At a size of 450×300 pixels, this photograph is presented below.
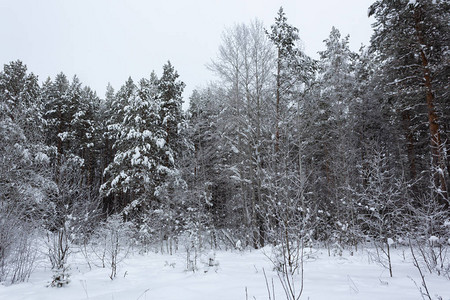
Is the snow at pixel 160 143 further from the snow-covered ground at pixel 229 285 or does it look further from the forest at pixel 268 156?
the snow-covered ground at pixel 229 285

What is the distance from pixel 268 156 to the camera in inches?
430

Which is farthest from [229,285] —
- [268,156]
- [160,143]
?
[160,143]

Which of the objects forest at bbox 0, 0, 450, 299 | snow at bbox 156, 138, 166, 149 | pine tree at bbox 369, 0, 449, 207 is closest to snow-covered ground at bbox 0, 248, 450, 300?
forest at bbox 0, 0, 450, 299

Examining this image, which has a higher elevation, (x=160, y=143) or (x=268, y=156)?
(x=160, y=143)

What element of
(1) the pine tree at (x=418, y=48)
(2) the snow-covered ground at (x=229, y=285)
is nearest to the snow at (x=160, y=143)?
(2) the snow-covered ground at (x=229, y=285)

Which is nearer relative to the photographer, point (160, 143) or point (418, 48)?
point (418, 48)

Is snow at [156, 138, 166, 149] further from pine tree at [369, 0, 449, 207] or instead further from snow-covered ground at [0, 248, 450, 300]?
pine tree at [369, 0, 449, 207]

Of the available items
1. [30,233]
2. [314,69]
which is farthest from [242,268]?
[314,69]

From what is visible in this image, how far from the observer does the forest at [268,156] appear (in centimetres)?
802

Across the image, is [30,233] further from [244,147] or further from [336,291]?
[244,147]

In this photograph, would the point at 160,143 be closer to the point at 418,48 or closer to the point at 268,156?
the point at 268,156

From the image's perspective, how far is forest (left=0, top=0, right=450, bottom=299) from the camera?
26.3ft

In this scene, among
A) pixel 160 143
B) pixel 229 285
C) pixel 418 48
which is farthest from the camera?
pixel 160 143

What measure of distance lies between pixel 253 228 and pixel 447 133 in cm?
1350
